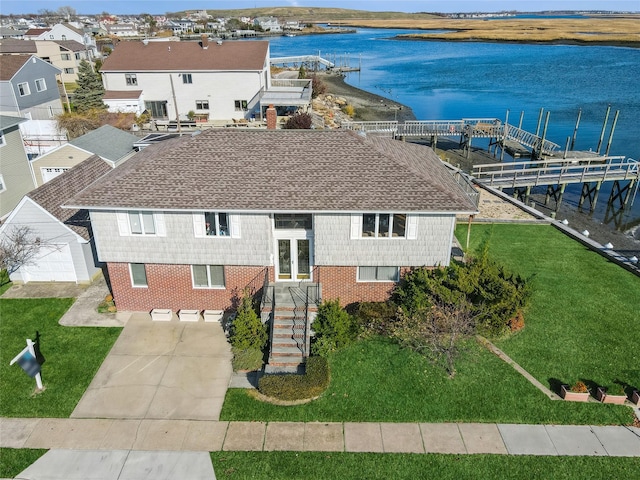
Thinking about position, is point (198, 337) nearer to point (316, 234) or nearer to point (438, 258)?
point (316, 234)

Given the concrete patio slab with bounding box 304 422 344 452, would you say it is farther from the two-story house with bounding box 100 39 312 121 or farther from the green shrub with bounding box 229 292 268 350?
the two-story house with bounding box 100 39 312 121

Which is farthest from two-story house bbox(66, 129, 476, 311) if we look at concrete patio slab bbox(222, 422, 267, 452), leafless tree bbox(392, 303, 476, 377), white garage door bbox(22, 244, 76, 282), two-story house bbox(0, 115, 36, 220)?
two-story house bbox(0, 115, 36, 220)

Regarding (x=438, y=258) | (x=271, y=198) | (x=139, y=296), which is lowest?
(x=139, y=296)

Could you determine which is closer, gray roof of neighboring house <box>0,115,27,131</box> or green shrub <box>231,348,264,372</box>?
green shrub <box>231,348,264,372</box>

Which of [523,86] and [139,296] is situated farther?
[523,86]

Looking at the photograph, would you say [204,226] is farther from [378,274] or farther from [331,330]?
[378,274]

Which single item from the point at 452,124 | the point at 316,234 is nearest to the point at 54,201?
the point at 316,234
